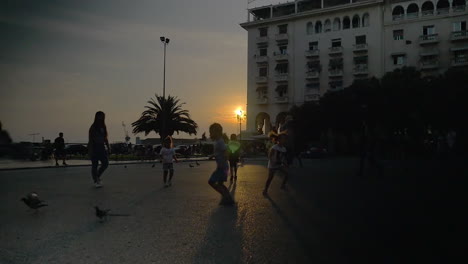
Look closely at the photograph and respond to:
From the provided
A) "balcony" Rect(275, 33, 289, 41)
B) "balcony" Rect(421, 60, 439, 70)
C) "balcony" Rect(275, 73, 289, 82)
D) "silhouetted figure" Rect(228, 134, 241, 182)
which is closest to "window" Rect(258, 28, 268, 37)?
"balcony" Rect(275, 33, 289, 41)

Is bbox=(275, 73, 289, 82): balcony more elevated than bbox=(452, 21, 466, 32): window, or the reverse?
bbox=(452, 21, 466, 32): window

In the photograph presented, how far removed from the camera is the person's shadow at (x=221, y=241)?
12.5 ft

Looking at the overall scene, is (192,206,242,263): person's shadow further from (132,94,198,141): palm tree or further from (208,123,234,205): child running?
(132,94,198,141): palm tree

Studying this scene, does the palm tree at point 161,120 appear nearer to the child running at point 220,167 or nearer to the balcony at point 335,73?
the balcony at point 335,73

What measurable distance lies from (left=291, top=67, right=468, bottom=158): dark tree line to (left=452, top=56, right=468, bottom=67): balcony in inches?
291

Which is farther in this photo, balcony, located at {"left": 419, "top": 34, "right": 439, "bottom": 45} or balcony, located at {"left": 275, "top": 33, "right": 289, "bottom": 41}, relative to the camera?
balcony, located at {"left": 275, "top": 33, "right": 289, "bottom": 41}

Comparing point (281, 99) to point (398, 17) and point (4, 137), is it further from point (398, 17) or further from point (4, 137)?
point (4, 137)

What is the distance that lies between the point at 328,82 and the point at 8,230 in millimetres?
57751

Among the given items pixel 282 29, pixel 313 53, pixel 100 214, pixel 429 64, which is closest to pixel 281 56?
pixel 282 29

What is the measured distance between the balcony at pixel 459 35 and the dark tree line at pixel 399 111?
8.88 m

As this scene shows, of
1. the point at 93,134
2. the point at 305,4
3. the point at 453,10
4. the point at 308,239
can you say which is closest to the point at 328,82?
the point at 305,4

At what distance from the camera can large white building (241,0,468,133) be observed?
176 ft

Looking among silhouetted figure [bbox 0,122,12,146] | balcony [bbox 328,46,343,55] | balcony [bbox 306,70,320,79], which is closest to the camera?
silhouetted figure [bbox 0,122,12,146]

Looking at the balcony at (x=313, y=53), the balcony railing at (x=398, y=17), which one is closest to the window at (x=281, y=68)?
the balcony at (x=313, y=53)
